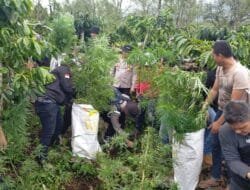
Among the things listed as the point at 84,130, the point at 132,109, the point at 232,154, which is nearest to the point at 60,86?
the point at 84,130

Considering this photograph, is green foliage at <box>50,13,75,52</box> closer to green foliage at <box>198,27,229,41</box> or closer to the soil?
the soil

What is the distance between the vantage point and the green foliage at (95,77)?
4863 millimetres

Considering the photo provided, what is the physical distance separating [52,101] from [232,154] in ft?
7.46

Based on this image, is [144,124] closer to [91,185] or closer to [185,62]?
[185,62]

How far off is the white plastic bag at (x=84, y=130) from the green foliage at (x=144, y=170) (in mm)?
459

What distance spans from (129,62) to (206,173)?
1.70 meters

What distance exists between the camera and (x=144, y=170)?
410 centimetres

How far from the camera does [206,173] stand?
4.66 metres

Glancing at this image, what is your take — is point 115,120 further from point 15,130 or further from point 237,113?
point 237,113

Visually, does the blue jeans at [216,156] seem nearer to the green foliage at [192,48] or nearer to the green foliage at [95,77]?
the green foliage at [192,48]

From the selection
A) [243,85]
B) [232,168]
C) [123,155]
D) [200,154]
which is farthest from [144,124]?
[232,168]

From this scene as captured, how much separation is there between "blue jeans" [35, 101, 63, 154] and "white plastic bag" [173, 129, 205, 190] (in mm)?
1420

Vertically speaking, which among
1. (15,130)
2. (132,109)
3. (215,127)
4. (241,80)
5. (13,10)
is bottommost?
(15,130)

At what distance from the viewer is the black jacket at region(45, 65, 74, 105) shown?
4.65m
